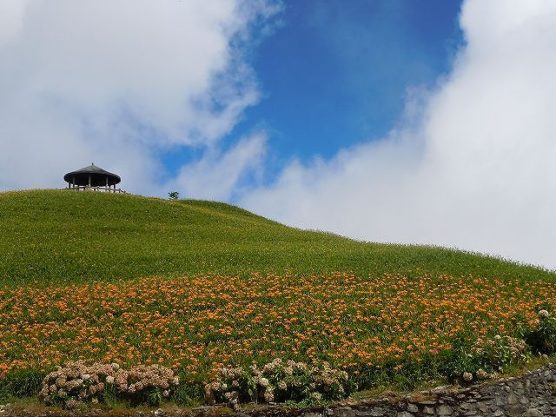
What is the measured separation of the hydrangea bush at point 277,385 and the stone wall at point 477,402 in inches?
21.8

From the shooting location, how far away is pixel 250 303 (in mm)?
19578

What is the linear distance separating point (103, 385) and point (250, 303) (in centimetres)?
738

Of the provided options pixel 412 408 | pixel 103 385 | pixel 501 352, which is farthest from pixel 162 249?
pixel 412 408

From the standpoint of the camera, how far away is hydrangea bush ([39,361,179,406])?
41.7 ft

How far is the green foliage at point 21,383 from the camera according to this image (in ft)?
44.6

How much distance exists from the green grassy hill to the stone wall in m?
9.58

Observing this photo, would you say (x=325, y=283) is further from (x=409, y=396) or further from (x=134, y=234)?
(x=134, y=234)

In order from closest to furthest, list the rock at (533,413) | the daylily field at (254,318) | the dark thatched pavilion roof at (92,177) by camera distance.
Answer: the rock at (533,413) < the daylily field at (254,318) < the dark thatched pavilion roof at (92,177)

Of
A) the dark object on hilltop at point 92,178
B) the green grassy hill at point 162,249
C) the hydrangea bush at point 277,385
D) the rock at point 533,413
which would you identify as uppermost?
the dark object on hilltop at point 92,178

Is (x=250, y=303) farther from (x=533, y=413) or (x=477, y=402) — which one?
(x=533, y=413)

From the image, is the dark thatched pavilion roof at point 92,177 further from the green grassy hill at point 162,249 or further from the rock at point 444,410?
the rock at point 444,410

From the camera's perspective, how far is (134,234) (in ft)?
121

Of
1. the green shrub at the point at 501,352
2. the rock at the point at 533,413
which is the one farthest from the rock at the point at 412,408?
the rock at the point at 533,413

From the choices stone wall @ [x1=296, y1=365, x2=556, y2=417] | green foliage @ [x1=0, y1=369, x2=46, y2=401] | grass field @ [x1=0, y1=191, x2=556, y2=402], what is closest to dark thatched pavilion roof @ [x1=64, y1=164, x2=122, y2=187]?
grass field @ [x1=0, y1=191, x2=556, y2=402]
